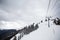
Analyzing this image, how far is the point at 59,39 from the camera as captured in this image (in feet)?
21.3
